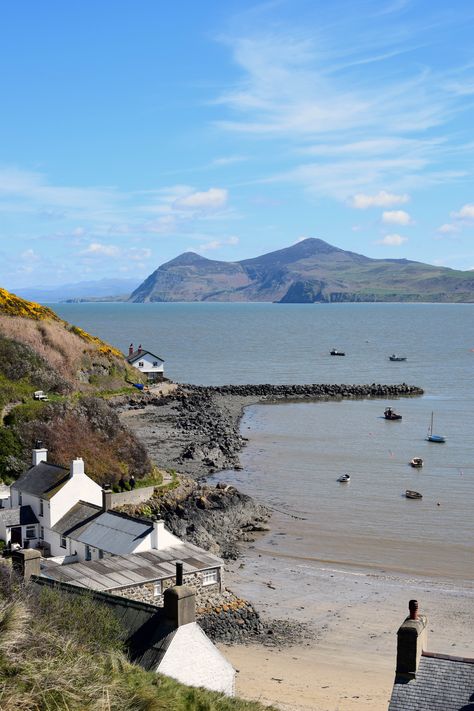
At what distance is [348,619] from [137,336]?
563 feet

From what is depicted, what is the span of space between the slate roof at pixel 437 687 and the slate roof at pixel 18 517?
2043 centimetres

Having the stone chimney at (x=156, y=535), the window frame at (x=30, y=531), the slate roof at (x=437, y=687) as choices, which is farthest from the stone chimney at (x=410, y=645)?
the window frame at (x=30, y=531)

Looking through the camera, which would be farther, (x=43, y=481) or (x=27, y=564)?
(x=43, y=481)

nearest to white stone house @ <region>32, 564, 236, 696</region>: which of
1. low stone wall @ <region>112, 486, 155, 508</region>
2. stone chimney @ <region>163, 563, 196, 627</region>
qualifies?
stone chimney @ <region>163, 563, 196, 627</region>

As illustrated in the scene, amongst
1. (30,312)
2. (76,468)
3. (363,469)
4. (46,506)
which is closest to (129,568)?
(46,506)

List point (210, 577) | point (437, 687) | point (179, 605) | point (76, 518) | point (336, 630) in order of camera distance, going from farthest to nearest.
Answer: point (76, 518), point (336, 630), point (210, 577), point (179, 605), point (437, 687)

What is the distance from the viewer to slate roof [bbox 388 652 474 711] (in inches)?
626

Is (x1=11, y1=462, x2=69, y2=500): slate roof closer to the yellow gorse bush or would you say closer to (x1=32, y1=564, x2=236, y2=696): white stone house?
(x1=32, y1=564, x2=236, y2=696): white stone house

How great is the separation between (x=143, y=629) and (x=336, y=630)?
12653 millimetres

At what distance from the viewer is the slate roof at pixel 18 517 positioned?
33438 millimetres

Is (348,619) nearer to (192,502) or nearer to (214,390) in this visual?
(192,502)

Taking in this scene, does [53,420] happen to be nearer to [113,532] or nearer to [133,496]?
[133,496]

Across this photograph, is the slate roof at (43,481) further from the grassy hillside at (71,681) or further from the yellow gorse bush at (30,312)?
the yellow gorse bush at (30,312)

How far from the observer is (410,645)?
16.4m
